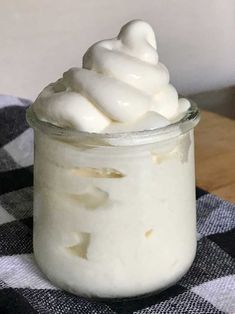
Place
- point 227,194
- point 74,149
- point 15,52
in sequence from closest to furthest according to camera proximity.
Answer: point 74,149
point 227,194
point 15,52

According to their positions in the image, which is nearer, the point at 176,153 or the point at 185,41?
the point at 176,153

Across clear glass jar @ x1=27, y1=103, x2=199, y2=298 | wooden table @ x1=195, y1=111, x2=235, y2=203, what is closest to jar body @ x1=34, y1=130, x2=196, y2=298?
clear glass jar @ x1=27, y1=103, x2=199, y2=298

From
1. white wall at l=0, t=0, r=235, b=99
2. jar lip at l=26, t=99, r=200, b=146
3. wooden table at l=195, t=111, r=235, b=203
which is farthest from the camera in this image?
white wall at l=0, t=0, r=235, b=99

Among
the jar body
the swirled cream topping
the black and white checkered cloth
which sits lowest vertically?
the black and white checkered cloth

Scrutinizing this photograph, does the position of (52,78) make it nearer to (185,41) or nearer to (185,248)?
(185,41)

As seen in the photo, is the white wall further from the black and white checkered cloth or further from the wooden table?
the black and white checkered cloth

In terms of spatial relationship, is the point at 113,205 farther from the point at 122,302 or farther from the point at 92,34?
the point at 92,34

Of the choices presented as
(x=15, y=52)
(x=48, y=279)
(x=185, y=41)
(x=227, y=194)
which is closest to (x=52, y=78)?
(x=15, y=52)
